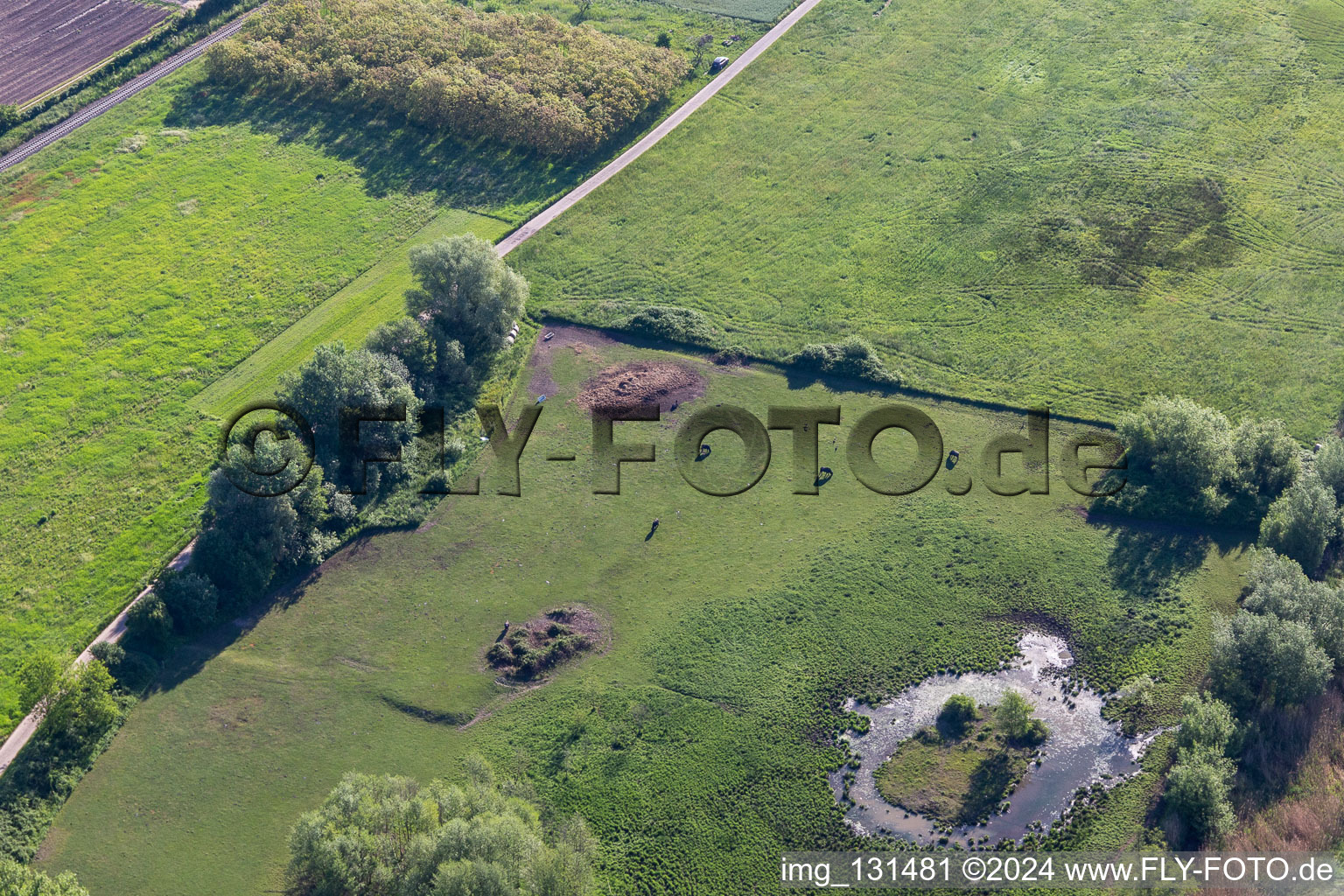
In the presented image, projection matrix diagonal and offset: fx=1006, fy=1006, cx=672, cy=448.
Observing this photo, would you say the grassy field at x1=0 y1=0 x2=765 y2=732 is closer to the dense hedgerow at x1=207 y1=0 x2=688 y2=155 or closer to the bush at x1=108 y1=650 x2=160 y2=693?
the dense hedgerow at x1=207 y1=0 x2=688 y2=155

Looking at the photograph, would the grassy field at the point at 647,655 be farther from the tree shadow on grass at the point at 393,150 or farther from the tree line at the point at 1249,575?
the tree shadow on grass at the point at 393,150

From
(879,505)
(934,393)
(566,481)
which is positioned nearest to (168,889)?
(566,481)

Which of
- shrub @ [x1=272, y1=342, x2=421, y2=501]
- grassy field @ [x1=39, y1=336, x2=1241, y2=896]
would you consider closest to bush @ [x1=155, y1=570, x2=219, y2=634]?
grassy field @ [x1=39, y1=336, x2=1241, y2=896]

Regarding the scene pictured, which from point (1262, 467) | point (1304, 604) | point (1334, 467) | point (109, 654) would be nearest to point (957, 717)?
point (1304, 604)

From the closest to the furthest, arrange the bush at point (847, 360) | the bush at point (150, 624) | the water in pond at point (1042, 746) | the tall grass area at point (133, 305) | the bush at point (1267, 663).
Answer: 1. the water in pond at point (1042, 746)
2. the bush at point (1267, 663)
3. the bush at point (150, 624)
4. the tall grass area at point (133, 305)
5. the bush at point (847, 360)

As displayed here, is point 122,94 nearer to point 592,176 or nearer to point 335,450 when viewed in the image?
point 592,176

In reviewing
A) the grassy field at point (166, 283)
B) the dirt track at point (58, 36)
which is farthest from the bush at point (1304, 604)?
the dirt track at point (58, 36)
